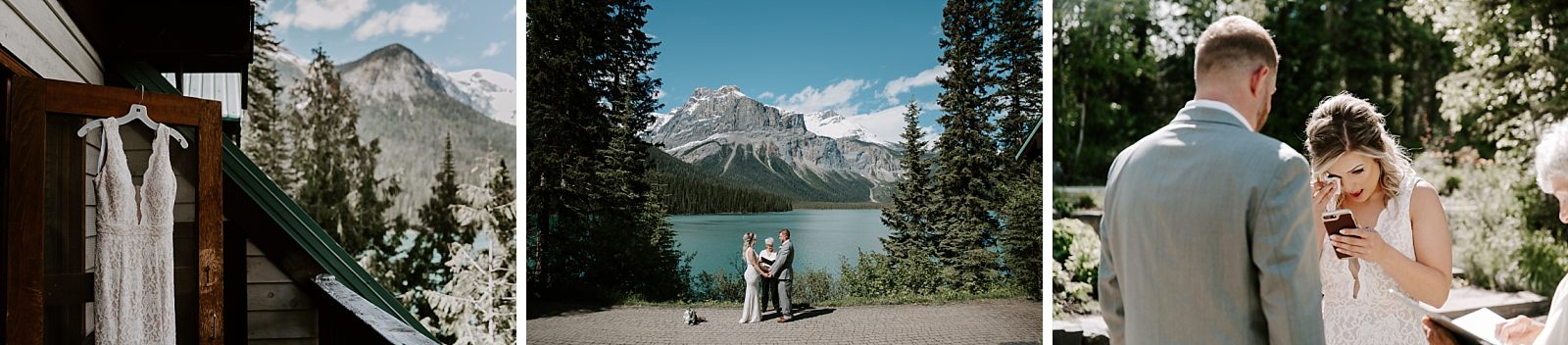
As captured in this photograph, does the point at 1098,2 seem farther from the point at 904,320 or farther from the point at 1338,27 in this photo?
the point at 904,320

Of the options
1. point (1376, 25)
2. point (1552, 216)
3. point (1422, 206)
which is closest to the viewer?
point (1422, 206)

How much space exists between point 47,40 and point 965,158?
5.39 m

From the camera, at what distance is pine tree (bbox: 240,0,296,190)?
31.0ft

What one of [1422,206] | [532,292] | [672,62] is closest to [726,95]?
[672,62]

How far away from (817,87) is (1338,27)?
3392 millimetres

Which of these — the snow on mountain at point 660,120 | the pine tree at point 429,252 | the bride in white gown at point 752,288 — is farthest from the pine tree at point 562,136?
the pine tree at point 429,252

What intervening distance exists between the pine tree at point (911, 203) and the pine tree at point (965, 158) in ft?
0.35

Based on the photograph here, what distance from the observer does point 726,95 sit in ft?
20.9

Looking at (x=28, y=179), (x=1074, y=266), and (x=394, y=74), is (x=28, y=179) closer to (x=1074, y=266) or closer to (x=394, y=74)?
(x=1074, y=266)

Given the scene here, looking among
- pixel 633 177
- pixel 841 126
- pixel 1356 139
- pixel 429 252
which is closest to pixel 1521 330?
pixel 1356 139

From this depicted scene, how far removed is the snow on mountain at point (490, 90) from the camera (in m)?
10.9

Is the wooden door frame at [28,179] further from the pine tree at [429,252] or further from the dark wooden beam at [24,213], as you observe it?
the pine tree at [429,252]

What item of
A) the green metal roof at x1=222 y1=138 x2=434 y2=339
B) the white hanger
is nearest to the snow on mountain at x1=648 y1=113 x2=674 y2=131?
the green metal roof at x1=222 y1=138 x2=434 y2=339

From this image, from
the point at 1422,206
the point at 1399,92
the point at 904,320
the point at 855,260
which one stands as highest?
the point at 1399,92
